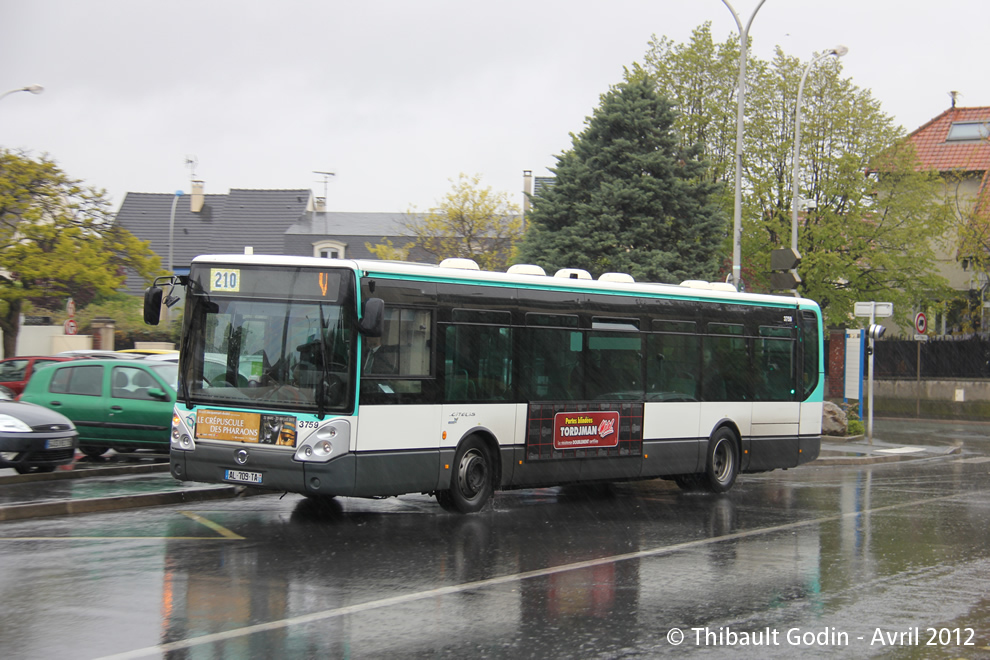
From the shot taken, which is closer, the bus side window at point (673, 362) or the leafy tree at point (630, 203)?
the bus side window at point (673, 362)

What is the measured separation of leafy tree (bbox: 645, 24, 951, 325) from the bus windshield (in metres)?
29.8

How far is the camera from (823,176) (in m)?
A: 39.1

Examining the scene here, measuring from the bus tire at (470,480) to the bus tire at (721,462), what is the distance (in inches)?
162

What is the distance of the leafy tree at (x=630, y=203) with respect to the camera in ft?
103

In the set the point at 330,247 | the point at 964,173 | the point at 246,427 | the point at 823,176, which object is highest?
the point at 964,173

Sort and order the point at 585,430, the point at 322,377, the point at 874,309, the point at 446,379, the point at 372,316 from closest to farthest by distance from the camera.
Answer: the point at 372,316 → the point at 322,377 → the point at 446,379 → the point at 585,430 → the point at 874,309

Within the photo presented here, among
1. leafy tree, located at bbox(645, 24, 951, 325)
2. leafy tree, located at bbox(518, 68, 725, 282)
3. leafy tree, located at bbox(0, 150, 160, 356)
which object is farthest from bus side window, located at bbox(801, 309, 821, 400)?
leafy tree, located at bbox(645, 24, 951, 325)

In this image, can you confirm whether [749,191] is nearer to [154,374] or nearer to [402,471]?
[154,374]

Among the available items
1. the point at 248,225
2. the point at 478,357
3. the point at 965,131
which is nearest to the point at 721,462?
the point at 478,357

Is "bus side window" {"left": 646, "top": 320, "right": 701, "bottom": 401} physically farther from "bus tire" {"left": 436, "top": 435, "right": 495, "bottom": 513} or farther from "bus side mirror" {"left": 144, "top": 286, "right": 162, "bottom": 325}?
"bus side mirror" {"left": 144, "top": 286, "right": 162, "bottom": 325}

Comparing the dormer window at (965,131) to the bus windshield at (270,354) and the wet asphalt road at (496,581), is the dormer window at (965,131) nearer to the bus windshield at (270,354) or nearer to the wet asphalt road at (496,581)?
the wet asphalt road at (496,581)

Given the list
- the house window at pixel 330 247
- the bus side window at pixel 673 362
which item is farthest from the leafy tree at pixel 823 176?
the house window at pixel 330 247

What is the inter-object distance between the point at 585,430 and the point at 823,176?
29050 mm

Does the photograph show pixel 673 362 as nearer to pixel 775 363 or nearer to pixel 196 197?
pixel 775 363
